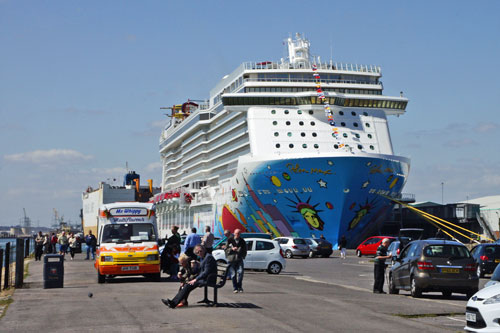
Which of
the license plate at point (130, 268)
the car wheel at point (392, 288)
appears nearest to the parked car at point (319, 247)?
the license plate at point (130, 268)

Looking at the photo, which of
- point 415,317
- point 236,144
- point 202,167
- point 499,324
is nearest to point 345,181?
point 236,144

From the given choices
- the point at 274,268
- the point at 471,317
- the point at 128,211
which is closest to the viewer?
the point at 471,317

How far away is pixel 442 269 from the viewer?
16.4 metres

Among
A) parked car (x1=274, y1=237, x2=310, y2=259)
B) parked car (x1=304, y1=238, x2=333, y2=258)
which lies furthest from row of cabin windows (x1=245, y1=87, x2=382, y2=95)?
parked car (x1=274, y1=237, x2=310, y2=259)

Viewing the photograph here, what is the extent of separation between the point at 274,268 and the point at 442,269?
11582 mm

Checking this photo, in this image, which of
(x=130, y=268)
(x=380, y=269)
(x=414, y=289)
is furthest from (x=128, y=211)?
(x=414, y=289)

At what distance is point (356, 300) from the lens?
1612 centimetres

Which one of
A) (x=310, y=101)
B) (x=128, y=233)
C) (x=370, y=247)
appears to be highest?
(x=310, y=101)

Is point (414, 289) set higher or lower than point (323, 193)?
lower

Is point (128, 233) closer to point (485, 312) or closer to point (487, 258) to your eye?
point (487, 258)

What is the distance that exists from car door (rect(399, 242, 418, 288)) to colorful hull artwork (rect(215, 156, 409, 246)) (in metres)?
28.2

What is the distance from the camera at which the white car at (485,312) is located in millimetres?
9672

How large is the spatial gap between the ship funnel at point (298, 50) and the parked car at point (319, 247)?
18905 millimetres

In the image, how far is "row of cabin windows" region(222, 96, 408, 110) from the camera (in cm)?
5103
